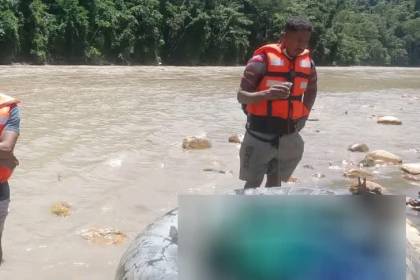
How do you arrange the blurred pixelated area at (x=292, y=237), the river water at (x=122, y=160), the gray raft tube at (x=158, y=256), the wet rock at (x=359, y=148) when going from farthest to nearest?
1. the wet rock at (x=359, y=148)
2. the river water at (x=122, y=160)
3. the gray raft tube at (x=158, y=256)
4. the blurred pixelated area at (x=292, y=237)

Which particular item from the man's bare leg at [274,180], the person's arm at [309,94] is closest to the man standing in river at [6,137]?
the man's bare leg at [274,180]

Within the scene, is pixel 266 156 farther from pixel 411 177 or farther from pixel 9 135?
pixel 411 177

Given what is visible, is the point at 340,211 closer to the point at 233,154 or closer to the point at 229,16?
the point at 233,154

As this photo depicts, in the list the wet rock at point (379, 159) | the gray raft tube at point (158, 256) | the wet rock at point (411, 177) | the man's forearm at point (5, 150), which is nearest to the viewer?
the gray raft tube at point (158, 256)

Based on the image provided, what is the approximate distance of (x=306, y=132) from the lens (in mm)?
8766

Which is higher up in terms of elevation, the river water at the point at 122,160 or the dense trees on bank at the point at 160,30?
the dense trees on bank at the point at 160,30

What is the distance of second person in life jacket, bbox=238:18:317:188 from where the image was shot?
3107 millimetres

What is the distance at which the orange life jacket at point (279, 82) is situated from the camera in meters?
3.18

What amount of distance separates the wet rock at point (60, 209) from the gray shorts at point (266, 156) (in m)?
1.65

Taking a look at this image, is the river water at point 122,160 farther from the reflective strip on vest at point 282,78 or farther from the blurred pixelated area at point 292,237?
the blurred pixelated area at point 292,237

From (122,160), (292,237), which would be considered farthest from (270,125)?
(122,160)

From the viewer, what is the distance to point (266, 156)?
335 cm

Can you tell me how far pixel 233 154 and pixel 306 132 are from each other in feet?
7.16

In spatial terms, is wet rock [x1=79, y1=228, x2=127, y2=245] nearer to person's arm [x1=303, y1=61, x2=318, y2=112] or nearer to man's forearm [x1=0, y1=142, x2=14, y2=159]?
man's forearm [x1=0, y1=142, x2=14, y2=159]
